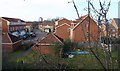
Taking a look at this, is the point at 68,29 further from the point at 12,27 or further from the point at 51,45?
the point at 51,45

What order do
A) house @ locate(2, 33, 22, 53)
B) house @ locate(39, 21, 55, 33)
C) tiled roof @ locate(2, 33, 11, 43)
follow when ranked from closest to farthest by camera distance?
house @ locate(2, 33, 22, 53)
tiled roof @ locate(2, 33, 11, 43)
house @ locate(39, 21, 55, 33)

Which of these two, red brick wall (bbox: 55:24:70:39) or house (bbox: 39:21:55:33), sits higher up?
house (bbox: 39:21:55:33)

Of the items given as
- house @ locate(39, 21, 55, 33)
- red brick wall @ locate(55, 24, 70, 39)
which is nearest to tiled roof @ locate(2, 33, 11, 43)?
red brick wall @ locate(55, 24, 70, 39)

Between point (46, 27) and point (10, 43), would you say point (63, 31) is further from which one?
point (10, 43)

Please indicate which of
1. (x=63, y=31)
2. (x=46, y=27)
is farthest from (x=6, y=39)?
(x=46, y=27)

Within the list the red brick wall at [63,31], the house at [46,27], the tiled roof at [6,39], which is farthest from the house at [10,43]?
the house at [46,27]

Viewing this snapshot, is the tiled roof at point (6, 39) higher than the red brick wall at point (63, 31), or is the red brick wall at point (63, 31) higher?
the red brick wall at point (63, 31)

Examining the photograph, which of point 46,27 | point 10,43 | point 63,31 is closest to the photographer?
point 10,43

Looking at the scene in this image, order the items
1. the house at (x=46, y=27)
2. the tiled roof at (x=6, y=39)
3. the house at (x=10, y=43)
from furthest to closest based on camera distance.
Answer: the house at (x=46, y=27) → the tiled roof at (x=6, y=39) → the house at (x=10, y=43)

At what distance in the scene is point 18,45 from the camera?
11.7m

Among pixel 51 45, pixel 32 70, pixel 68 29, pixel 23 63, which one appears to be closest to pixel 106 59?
pixel 32 70

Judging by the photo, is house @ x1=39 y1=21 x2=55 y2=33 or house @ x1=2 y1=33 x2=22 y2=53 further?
house @ x1=39 y1=21 x2=55 y2=33

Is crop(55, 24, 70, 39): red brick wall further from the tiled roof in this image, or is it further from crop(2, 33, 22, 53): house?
the tiled roof

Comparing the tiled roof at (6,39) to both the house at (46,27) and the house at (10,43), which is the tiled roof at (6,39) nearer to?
the house at (10,43)
